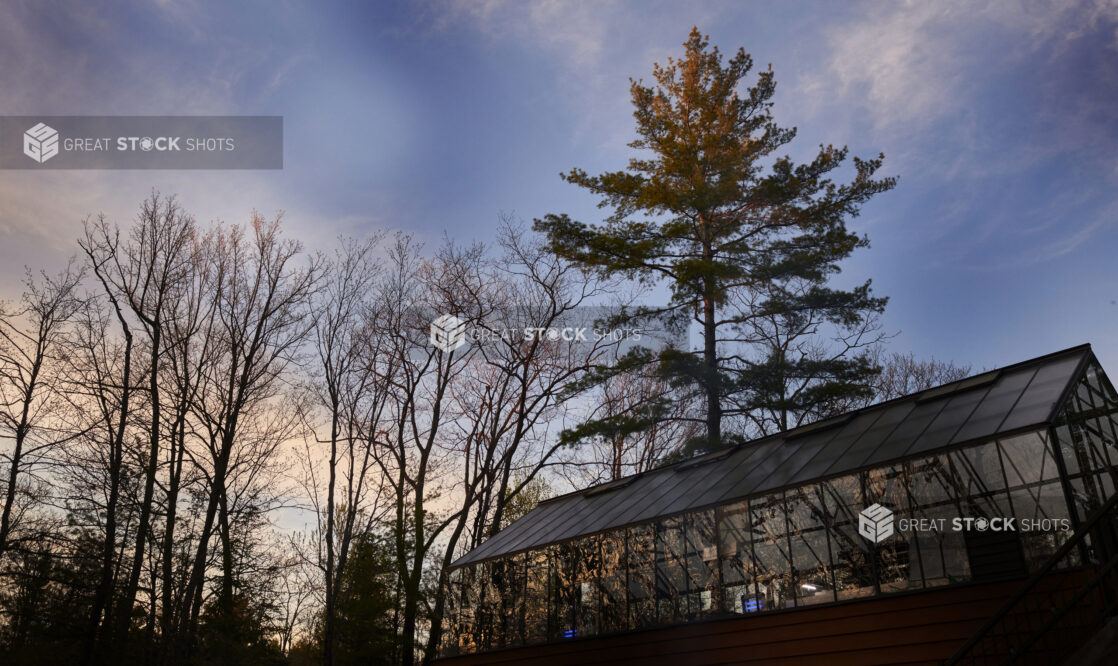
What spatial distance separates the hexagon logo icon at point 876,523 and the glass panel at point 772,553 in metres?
1.04

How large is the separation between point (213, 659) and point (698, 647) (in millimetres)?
12527

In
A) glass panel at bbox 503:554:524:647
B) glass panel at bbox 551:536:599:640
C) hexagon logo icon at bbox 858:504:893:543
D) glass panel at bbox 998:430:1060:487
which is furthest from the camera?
glass panel at bbox 503:554:524:647

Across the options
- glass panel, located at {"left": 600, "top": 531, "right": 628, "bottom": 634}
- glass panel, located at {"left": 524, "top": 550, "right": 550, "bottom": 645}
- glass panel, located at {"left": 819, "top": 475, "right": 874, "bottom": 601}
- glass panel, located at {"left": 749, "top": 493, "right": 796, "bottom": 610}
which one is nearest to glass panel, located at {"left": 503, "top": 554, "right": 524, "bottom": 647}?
glass panel, located at {"left": 524, "top": 550, "right": 550, "bottom": 645}

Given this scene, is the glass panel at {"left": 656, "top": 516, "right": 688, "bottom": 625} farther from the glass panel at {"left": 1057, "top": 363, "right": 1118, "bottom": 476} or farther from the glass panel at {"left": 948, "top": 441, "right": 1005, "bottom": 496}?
the glass panel at {"left": 1057, "top": 363, "right": 1118, "bottom": 476}

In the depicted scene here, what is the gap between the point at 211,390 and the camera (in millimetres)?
18906

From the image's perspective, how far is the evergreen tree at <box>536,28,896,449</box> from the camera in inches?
673

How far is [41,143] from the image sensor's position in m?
16.0

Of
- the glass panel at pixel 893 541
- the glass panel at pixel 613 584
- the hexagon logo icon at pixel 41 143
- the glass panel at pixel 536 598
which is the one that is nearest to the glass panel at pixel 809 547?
the glass panel at pixel 893 541

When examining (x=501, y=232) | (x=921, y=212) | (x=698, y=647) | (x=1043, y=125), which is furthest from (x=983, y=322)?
(x=698, y=647)

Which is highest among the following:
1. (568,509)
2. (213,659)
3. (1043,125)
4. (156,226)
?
(1043,125)

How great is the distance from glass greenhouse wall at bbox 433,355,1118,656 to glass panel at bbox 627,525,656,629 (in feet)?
0.06

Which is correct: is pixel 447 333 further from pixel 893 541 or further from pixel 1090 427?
pixel 1090 427

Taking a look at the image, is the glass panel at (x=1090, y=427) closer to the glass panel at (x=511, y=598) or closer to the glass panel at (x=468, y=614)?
the glass panel at (x=511, y=598)

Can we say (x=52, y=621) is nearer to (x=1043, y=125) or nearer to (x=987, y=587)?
(x=987, y=587)
